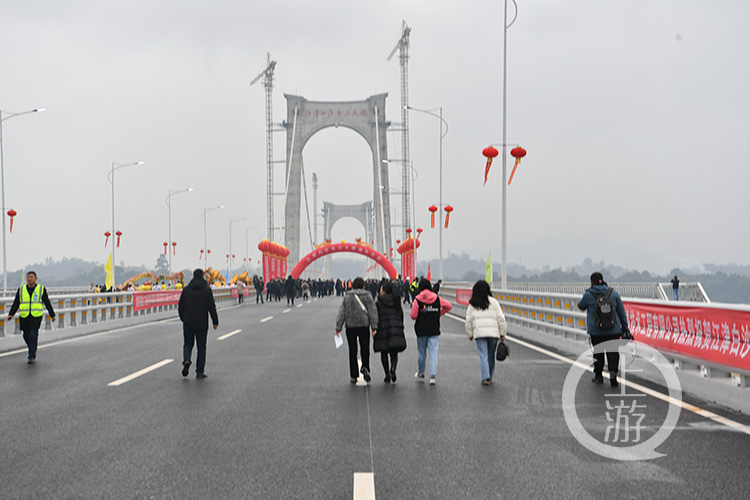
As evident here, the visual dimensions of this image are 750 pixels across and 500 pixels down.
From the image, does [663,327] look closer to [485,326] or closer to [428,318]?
[485,326]

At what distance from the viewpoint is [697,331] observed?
952 cm

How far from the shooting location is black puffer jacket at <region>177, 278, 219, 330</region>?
36.6ft

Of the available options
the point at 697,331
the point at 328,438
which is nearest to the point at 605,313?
the point at 697,331

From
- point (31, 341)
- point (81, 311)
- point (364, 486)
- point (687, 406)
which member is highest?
point (81, 311)

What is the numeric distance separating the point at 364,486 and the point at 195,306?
6595mm

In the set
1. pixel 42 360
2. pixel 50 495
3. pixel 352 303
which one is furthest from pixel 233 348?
pixel 50 495

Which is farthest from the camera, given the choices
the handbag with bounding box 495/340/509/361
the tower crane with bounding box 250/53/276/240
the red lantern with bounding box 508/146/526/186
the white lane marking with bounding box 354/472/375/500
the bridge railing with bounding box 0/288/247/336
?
the tower crane with bounding box 250/53/276/240

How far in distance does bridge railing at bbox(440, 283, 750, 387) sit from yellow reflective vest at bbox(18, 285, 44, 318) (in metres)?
9.79

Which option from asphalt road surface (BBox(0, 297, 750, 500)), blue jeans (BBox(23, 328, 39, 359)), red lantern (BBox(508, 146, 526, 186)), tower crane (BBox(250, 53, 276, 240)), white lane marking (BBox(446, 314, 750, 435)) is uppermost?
tower crane (BBox(250, 53, 276, 240))

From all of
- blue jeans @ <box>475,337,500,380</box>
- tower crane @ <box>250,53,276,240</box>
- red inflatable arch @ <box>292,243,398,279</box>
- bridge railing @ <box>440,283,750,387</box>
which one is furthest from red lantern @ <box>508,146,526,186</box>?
tower crane @ <box>250,53,276,240</box>

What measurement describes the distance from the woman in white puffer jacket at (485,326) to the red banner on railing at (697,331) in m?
2.27

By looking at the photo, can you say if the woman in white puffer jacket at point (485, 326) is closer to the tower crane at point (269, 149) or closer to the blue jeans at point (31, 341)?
the blue jeans at point (31, 341)

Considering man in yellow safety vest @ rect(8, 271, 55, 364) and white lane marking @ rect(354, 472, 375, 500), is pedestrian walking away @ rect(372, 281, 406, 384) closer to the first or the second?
white lane marking @ rect(354, 472, 375, 500)

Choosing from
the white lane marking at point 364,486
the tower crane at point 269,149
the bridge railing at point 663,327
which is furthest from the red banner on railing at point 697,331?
the tower crane at point 269,149
